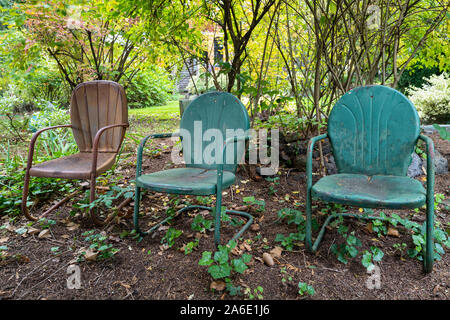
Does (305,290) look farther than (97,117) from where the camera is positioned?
No

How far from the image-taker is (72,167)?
7.05 feet

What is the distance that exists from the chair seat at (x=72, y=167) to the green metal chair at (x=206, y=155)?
371mm

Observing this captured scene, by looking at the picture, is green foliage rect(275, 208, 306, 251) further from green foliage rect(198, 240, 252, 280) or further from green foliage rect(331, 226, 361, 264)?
green foliage rect(198, 240, 252, 280)

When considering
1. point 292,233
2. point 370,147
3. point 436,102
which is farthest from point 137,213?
Result: point 436,102

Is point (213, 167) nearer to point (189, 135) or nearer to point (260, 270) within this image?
point (189, 135)

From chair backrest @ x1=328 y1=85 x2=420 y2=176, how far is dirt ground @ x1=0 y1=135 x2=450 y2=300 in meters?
0.44

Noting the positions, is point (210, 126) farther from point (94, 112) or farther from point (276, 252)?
point (94, 112)

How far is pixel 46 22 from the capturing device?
10.1 feet

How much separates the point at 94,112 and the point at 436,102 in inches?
241

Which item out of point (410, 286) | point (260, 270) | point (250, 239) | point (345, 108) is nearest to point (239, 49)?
point (345, 108)

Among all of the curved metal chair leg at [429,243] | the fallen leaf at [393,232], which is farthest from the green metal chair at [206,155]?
the curved metal chair leg at [429,243]

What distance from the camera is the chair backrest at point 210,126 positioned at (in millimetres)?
2076

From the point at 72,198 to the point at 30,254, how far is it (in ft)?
2.75

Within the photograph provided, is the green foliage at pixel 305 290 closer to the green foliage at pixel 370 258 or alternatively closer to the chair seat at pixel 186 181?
the green foliage at pixel 370 258
